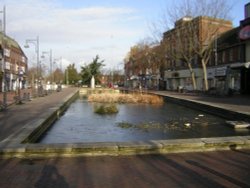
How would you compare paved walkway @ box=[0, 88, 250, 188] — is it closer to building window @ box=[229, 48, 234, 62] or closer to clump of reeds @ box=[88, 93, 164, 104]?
clump of reeds @ box=[88, 93, 164, 104]

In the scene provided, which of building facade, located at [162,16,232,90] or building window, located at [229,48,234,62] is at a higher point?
building facade, located at [162,16,232,90]

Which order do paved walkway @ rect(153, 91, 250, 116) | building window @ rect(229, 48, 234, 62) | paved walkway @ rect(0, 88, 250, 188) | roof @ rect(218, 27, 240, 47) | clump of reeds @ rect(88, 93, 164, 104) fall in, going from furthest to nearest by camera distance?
roof @ rect(218, 27, 240, 47) → building window @ rect(229, 48, 234, 62) → clump of reeds @ rect(88, 93, 164, 104) → paved walkway @ rect(153, 91, 250, 116) → paved walkway @ rect(0, 88, 250, 188)

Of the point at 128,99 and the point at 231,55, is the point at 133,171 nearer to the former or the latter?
the point at 128,99

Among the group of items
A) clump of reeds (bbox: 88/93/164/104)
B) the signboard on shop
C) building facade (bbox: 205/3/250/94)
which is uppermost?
the signboard on shop

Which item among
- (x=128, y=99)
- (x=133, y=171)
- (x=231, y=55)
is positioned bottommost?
(x=133, y=171)

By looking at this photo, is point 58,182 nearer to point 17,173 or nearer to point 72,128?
point 17,173

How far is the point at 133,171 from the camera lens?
28.4 feet

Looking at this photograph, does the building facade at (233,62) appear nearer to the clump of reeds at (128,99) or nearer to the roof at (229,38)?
the roof at (229,38)

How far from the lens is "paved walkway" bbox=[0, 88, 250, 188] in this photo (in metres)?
7.71

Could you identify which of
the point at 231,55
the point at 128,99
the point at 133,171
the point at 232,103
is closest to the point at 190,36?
the point at 231,55

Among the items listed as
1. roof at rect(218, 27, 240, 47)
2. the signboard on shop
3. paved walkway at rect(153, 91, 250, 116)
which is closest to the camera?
paved walkway at rect(153, 91, 250, 116)

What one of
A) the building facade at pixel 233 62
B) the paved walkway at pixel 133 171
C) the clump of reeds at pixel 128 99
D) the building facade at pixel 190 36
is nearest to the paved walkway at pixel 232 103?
the clump of reeds at pixel 128 99

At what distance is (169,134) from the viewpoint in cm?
1630

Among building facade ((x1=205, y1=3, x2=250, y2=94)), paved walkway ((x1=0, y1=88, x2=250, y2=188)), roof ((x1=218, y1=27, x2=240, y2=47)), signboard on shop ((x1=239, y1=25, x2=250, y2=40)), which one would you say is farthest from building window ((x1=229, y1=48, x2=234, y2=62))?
paved walkway ((x1=0, y1=88, x2=250, y2=188))
